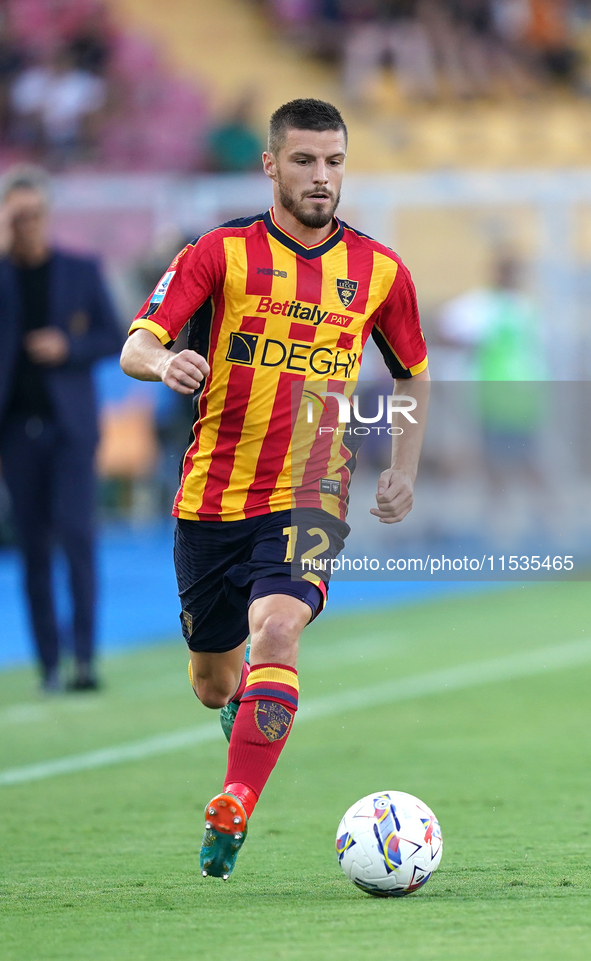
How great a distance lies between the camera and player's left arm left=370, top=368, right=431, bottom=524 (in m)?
4.74

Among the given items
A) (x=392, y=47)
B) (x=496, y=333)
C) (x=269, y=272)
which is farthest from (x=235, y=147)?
(x=269, y=272)

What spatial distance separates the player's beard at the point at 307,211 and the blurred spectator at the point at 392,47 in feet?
60.4

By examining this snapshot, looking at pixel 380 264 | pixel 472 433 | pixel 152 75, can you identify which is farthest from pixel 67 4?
pixel 380 264

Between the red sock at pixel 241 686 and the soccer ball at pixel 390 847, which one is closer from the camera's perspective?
the soccer ball at pixel 390 847

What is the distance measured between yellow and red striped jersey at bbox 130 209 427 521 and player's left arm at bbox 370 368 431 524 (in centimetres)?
14

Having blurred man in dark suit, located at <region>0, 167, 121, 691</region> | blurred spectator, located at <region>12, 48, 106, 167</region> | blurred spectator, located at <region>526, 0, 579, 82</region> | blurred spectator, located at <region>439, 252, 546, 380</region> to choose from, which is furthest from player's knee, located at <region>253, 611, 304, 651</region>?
blurred spectator, located at <region>526, 0, 579, 82</region>

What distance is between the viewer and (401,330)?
491 cm

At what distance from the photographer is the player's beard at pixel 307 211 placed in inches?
181

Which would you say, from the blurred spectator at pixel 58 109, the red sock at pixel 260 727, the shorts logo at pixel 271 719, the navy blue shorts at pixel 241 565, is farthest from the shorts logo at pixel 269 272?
the blurred spectator at pixel 58 109

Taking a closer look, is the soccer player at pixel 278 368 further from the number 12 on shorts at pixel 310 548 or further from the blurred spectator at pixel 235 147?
the blurred spectator at pixel 235 147

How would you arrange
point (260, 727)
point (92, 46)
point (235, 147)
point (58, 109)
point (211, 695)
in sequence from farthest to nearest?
point (92, 46) → point (58, 109) → point (235, 147) → point (211, 695) → point (260, 727)

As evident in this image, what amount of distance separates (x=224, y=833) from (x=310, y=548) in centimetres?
97

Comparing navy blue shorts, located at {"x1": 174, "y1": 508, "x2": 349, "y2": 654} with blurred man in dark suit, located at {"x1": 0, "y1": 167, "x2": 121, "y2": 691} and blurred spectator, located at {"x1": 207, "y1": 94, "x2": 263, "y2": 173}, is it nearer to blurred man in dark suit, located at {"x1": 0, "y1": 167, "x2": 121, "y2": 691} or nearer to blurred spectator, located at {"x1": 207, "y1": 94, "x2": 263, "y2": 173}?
blurred man in dark suit, located at {"x1": 0, "y1": 167, "x2": 121, "y2": 691}

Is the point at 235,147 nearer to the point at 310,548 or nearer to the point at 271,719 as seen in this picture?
the point at 310,548
